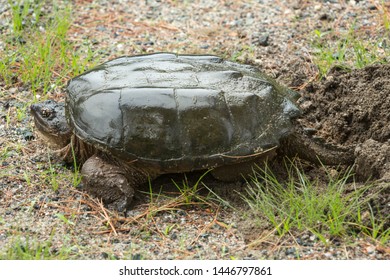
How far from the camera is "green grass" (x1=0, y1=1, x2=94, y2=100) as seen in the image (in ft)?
17.4

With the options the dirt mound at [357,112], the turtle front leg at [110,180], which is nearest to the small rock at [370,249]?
the dirt mound at [357,112]

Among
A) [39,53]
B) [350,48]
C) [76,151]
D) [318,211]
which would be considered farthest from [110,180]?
[350,48]

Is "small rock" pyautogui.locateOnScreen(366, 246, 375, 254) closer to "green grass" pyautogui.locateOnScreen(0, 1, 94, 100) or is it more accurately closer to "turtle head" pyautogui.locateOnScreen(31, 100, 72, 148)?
"turtle head" pyautogui.locateOnScreen(31, 100, 72, 148)

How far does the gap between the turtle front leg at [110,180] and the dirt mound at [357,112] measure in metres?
1.24

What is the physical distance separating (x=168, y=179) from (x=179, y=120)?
50cm

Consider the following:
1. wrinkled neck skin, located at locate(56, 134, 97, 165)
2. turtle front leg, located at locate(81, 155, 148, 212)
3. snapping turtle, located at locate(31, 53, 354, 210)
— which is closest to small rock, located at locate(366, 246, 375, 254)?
snapping turtle, located at locate(31, 53, 354, 210)

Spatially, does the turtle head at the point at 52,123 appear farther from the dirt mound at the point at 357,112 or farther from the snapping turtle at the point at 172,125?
the dirt mound at the point at 357,112

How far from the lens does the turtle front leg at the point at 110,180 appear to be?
4129mm

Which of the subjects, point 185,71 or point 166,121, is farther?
point 185,71

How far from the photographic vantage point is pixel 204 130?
13.4ft

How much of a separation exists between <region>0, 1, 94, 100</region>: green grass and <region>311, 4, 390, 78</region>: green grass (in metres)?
1.79

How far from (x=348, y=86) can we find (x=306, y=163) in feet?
2.11
